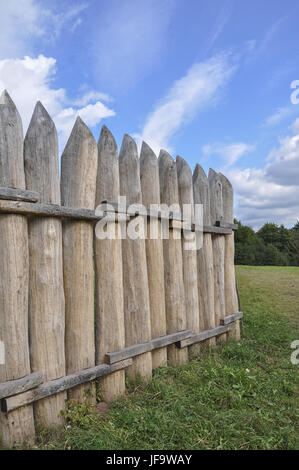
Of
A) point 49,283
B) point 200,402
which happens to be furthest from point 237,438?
point 49,283

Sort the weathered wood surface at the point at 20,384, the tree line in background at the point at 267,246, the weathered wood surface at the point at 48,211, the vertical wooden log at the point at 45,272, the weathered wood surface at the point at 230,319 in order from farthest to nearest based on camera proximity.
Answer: the tree line in background at the point at 267,246 → the weathered wood surface at the point at 230,319 → the vertical wooden log at the point at 45,272 → the weathered wood surface at the point at 48,211 → the weathered wood surface at the point at 20,384

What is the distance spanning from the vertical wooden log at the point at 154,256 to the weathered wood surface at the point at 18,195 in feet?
4.97

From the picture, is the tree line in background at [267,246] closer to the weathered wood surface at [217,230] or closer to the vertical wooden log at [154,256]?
the weathered wood surface at [217,230]

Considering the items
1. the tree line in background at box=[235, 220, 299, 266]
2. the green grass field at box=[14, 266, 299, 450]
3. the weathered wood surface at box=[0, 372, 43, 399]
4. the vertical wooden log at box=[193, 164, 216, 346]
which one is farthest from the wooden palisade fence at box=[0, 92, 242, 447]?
the tree line in background at box=[235, 220, 299, 266]

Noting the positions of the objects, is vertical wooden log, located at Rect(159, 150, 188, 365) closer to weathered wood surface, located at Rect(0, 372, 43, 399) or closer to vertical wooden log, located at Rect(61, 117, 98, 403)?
vertical wooden log, located at Rect(61, 117, 98, 403)

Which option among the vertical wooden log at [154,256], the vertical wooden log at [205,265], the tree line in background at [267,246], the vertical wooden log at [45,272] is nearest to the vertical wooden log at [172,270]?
the vertical wooden log at [154,256]

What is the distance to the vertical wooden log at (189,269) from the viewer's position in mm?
4562

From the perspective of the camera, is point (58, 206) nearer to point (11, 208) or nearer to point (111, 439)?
point (11, 208)

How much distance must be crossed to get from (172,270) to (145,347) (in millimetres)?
1052

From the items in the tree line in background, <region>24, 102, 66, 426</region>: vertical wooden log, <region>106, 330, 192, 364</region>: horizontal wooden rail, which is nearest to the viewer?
<region>24, 102, 66, 426</region>: vertical wooden log

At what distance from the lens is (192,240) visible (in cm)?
471

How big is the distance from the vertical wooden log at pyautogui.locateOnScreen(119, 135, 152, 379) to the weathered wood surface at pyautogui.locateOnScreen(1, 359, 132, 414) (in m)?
→ 0.30

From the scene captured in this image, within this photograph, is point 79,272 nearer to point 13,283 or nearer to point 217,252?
point 13,283

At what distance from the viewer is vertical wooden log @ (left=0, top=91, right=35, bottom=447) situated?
2.65 meters
